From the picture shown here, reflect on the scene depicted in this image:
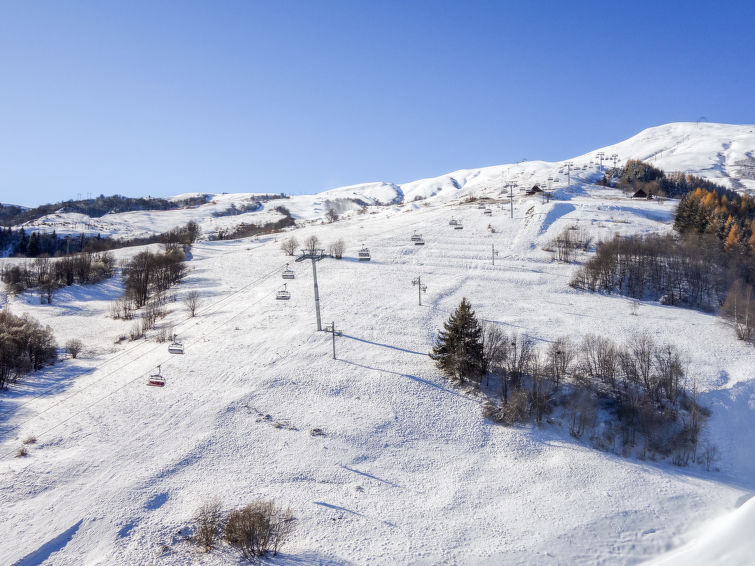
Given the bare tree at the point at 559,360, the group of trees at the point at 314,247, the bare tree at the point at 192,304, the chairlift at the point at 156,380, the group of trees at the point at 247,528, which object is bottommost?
the group of trees at the point at 247,528

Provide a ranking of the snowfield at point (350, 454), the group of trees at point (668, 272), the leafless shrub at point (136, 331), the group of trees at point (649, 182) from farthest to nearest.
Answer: the group of trees at point (649, 182)
the group of trees at point (668, 272)
the leafless shrub at point (136, 331)
the snowfield at point (350, 454)

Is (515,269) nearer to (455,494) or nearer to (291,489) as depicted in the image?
(455,494)

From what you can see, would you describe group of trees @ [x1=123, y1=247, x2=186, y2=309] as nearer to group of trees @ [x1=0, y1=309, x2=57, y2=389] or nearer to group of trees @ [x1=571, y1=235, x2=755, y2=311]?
group of trees @ [x1=0, y1=309, x2=57, y2=389]

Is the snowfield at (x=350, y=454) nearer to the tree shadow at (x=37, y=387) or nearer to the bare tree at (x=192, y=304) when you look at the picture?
the tree shadow at (x=37, y=387)

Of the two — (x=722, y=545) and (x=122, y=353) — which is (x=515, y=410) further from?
(x=122, y=353)

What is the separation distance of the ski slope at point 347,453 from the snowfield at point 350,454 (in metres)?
0.13

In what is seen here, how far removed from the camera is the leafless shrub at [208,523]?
19084 mm

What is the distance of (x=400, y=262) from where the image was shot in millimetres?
71938

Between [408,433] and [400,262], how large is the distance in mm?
44665

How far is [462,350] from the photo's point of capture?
115ft

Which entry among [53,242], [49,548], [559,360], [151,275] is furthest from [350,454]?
[53,242]

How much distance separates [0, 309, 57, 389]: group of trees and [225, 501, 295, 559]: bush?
27.9 m

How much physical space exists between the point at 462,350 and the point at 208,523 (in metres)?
22.2

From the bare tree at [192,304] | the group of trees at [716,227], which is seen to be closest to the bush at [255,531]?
the bare tree at [192,304]
